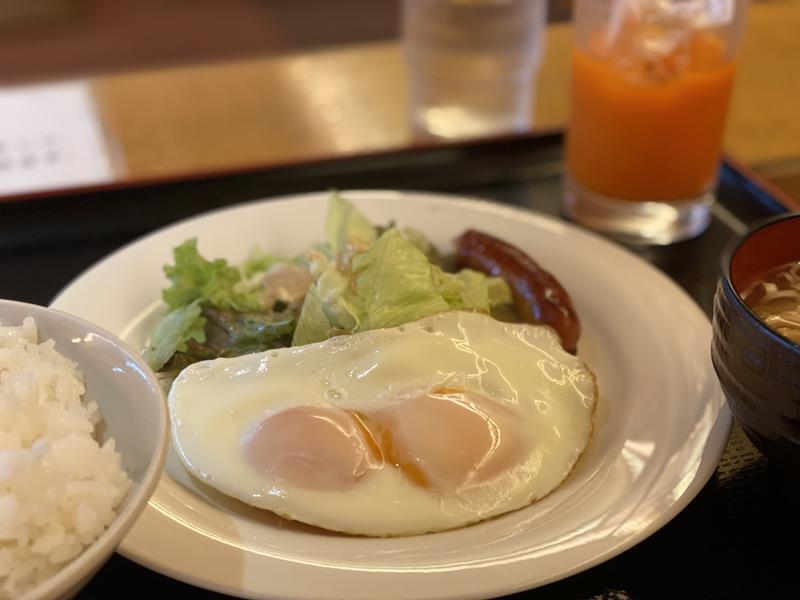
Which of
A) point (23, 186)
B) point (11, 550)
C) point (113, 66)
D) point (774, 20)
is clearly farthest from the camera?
point (113, 66)

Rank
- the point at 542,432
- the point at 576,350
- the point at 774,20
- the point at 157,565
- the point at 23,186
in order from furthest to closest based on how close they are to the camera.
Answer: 1. the point at 774,20
2. the point at 23,186
3. the point at 576,350
4. the point at 542,432
5. the point at 157,565

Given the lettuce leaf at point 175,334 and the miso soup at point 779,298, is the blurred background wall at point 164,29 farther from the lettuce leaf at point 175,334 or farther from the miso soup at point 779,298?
the miso soup at point 779,298

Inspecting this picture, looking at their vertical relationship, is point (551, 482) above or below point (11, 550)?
below

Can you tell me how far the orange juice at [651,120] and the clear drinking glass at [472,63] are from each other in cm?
90

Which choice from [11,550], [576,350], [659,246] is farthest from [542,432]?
[659,246]

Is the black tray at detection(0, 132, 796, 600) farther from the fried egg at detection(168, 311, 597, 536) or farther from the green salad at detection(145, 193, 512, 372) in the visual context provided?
the green salad at detection(145, 193, 512, 372)

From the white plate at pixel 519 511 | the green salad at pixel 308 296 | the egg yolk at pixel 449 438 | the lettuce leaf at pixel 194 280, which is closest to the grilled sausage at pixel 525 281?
the green salad at pixel 308 296

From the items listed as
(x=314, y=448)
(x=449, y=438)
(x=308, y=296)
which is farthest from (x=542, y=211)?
(x=314, y=448)

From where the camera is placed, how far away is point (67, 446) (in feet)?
3.99

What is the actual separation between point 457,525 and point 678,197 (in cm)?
148

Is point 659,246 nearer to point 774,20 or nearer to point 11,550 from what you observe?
point 11,550

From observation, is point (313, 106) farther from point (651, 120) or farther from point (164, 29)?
point (164, 29)

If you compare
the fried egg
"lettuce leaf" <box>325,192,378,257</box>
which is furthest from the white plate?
"lettuce leaf" <box>325,192,378,257</box>

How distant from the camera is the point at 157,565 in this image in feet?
4.14
